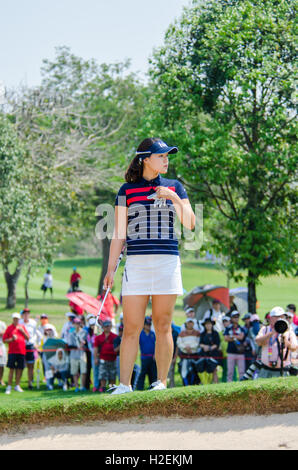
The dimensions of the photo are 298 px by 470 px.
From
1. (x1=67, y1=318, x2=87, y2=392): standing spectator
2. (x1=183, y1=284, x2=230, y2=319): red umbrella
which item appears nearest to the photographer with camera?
(x1=67, y1=318, x2=87, y2=392): standing spectator

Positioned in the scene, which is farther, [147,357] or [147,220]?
[147,357]

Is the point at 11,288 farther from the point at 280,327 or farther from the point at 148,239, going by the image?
the point at 148,239

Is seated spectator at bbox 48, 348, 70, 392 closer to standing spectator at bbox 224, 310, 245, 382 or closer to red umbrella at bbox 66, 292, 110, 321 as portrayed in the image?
red umbrella at bbox 66, 292, 110, 321

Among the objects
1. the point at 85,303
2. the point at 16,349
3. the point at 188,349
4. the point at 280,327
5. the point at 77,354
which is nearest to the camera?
the point at 280,327

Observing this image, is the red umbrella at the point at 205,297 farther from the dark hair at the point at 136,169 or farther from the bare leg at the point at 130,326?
the dark hair at the point at 136,169

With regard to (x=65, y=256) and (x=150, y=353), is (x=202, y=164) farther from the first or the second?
(x=65, y=256)

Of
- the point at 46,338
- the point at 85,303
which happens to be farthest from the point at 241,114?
the point at 46,338

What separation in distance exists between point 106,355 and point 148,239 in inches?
401

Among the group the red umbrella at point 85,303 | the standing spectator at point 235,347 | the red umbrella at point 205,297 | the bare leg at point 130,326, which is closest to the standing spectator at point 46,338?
the red umbrella at point 85,303

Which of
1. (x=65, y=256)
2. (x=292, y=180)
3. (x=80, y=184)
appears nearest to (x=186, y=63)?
(x=292, y=180)

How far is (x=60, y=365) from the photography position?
56.3 ft

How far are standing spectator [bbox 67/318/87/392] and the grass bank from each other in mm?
10779

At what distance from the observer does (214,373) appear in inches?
622

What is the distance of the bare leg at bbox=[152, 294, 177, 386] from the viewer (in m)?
Answer: 6.20
